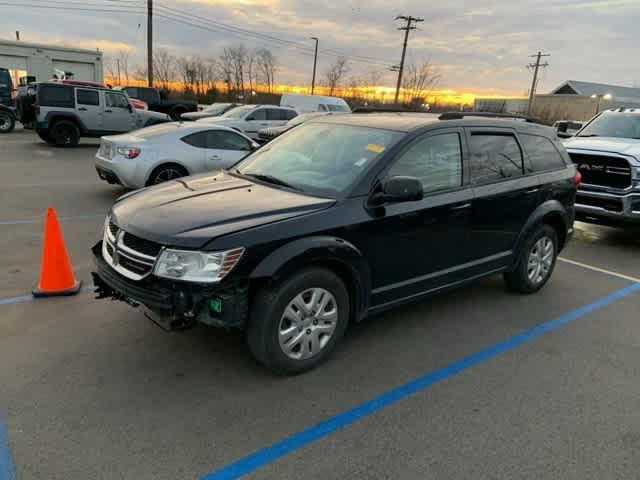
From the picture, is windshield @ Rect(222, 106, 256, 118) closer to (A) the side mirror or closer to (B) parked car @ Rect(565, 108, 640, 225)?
(B) parked car @ Rect(565, 108, 640, 225)

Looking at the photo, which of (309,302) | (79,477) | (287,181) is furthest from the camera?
(287,181)

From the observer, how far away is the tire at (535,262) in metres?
4.91

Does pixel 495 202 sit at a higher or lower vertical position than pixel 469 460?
higher

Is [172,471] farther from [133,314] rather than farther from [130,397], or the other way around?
[133,314]

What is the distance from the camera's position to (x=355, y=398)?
3.19 metres

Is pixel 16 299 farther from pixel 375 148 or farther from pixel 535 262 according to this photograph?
pixel 535 262

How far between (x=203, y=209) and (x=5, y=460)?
1.80 metres

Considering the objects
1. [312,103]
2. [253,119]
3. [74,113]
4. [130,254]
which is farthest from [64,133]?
[130,254]

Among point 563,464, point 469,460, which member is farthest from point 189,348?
point 563,464

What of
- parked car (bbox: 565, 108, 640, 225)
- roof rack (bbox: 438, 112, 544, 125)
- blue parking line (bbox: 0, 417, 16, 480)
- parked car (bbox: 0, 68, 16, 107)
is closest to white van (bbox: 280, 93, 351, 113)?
parked car (bbox: 0, 68, 16, 107)

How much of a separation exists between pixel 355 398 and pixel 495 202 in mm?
2303

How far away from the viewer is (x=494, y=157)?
4.53 meters

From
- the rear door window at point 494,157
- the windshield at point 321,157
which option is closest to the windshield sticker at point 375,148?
the windshield at point 321,157

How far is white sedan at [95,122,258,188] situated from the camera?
27.1 feet
